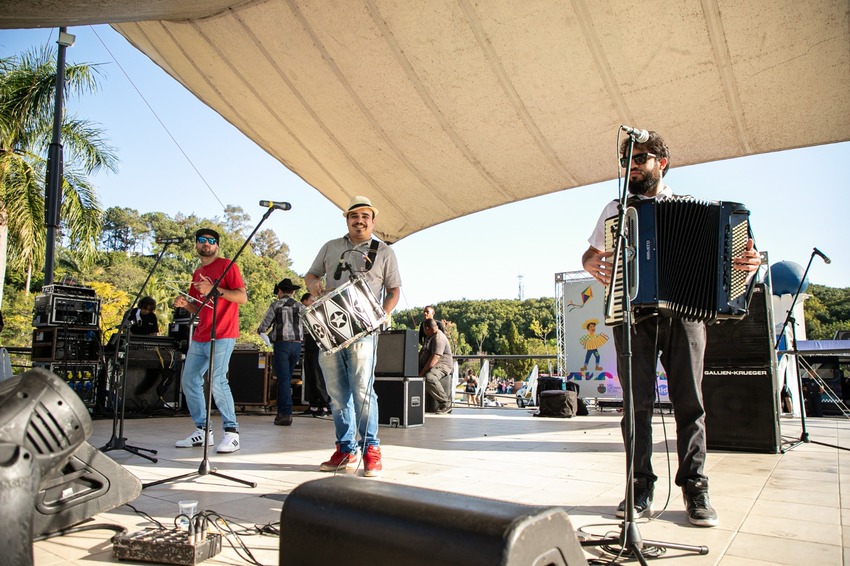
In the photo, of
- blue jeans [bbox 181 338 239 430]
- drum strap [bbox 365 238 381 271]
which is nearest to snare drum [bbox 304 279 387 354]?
drum strap [bbox 365 238 381 271]

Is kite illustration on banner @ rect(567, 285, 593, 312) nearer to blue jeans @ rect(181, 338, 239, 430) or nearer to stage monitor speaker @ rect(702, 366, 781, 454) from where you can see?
stage monitor speaker @ rect(702, 366, 781, 454)

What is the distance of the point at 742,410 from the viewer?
17.3ft

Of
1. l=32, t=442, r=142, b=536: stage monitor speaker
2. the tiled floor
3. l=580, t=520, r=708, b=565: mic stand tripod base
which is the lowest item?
the tiled floor

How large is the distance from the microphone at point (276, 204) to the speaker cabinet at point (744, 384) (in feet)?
13.7

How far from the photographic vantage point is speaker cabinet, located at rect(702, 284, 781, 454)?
516 cm

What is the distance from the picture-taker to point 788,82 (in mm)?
5723

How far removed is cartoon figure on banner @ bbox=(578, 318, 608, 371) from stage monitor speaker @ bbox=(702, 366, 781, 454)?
8024 mm

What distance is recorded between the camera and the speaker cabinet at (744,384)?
5164 mm

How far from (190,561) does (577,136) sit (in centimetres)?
644

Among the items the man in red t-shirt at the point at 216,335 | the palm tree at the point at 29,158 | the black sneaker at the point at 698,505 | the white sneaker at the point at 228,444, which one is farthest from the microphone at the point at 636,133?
the palm tree at the point at 29,158

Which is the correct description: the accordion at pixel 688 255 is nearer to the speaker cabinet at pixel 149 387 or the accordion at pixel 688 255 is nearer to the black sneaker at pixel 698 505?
the black sneaker at pixel 698 505

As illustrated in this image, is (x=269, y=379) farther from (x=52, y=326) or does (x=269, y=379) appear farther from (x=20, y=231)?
(x=20, y=231)

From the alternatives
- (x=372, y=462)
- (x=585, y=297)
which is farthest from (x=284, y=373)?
(x=585, y=297)

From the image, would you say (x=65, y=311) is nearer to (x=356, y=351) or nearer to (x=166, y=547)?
(x=356, y=351)
